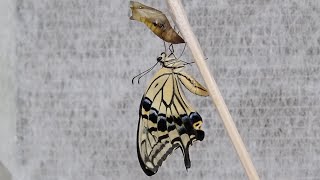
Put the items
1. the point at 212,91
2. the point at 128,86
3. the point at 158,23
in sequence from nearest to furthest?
1. the point at 212,91
2. the point at 158,23
3. the point at 128,86

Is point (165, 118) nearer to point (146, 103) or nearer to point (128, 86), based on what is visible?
A: point (146, 103)

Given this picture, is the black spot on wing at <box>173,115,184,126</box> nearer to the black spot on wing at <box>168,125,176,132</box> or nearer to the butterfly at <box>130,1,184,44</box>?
the black spot on wing at <box>168,125,176,132</box>

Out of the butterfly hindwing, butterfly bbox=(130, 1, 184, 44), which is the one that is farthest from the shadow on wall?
butterfly bbox=(130, 1, 184, 44)

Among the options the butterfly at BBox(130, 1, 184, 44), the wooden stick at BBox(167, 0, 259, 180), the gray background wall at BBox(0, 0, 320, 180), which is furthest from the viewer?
the gray background wall at BBox(0, 0, 320, 180)

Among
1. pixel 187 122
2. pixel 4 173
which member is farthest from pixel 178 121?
pixel 4 173

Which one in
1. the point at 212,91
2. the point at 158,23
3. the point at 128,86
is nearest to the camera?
the point at 212,91

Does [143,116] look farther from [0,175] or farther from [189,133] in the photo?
[0,175]
